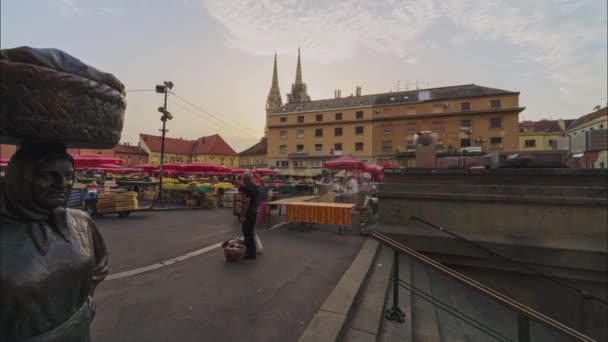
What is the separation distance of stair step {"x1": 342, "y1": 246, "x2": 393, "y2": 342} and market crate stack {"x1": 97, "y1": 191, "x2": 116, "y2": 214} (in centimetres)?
995

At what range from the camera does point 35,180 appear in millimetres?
1176

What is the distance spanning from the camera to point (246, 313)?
329cm

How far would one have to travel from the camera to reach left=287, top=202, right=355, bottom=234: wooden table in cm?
751

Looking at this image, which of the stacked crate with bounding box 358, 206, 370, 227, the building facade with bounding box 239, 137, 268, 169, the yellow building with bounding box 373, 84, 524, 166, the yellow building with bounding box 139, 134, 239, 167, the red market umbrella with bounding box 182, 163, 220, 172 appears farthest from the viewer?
the building facade with bounding box 239, 137, 268, 169

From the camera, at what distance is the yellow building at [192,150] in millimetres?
59719

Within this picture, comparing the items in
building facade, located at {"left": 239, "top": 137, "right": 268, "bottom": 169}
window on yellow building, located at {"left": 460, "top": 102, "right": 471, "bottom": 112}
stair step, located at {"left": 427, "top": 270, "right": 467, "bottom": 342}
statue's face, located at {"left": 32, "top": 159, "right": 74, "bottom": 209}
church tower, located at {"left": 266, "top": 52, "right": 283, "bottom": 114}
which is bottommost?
stair step, located at {"left": 427, "top": 270, "right": 467, "bottom": 342}

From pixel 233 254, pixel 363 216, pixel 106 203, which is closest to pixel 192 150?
pixel 106 203

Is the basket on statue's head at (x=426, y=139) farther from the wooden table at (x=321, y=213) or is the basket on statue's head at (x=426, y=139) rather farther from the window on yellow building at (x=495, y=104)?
the window on yellow building at (x=495, y=104)

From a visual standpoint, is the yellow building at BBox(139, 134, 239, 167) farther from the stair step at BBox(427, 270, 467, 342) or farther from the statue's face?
the statue's face

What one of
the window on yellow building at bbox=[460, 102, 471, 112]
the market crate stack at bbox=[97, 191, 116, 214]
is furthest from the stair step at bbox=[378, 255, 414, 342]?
the window on yellow building at bbox=[460, 102, 471, 112]

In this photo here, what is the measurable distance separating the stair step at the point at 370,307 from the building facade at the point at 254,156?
5501 cm

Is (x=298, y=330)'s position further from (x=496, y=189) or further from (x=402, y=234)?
(x=496, y=189)

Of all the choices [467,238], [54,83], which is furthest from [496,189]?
[54,83]

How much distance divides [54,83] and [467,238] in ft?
25.9
